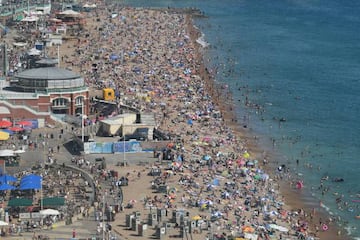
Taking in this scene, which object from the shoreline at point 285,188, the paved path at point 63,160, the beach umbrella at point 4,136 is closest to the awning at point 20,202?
the paved path at point 63,160

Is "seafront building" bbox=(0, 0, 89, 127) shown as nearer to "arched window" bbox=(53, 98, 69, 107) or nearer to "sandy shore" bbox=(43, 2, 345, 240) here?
"arched window" bbox=(53, 98, 69, 107)

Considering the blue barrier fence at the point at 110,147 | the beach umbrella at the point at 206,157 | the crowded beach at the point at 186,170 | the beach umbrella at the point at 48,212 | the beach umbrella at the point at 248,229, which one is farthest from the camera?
the beach umbrella at the point at 206,157

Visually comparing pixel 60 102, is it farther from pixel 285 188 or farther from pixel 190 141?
pixel 285 188

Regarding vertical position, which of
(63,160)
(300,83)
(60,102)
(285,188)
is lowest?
(285,188)

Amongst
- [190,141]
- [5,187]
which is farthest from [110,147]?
[5,187]

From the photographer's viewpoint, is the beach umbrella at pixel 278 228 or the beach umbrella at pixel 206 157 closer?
the beach umbrella at pixel 278 228

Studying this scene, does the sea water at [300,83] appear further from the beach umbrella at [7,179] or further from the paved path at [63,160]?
the beach umbrella at [7,179]
